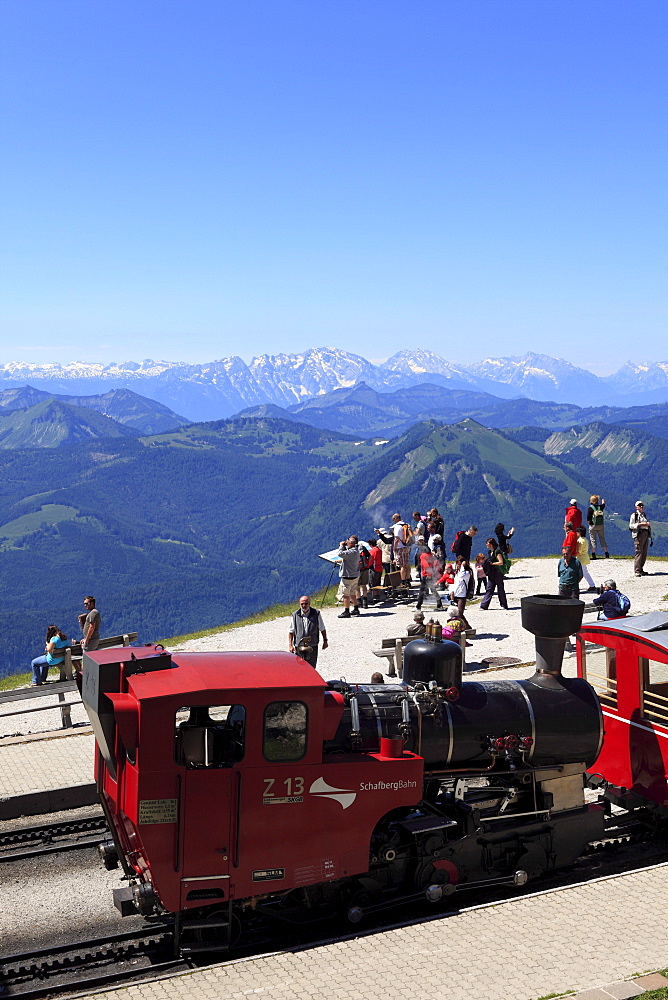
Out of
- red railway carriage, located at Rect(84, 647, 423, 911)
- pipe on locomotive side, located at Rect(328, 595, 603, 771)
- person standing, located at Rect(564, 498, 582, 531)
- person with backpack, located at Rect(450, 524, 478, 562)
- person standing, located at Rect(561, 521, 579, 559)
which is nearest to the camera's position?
red railway carriage, located at Rect(84, 647, 423, 911)

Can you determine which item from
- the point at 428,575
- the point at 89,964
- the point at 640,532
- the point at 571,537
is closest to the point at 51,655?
the point at 89,964

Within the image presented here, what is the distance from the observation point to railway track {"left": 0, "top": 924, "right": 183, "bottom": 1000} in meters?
9.19

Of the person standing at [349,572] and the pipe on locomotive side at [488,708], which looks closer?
the pipe on locomotive side at [488,708]

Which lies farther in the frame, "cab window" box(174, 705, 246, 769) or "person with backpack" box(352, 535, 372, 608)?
"person with backpack" box(352, 535, 372, 608)

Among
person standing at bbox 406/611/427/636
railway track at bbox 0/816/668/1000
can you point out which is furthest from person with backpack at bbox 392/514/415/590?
railway track at bbox 0/816/668/1000

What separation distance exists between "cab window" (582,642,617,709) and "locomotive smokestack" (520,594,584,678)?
121 cm

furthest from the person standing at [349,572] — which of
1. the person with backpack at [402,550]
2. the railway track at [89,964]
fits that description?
the railway track at [89,964]

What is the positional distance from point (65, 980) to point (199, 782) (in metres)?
2.60

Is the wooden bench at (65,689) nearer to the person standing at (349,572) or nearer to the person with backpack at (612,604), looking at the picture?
the person standing at (349,572)

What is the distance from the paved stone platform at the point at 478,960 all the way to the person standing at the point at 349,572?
14.9 m

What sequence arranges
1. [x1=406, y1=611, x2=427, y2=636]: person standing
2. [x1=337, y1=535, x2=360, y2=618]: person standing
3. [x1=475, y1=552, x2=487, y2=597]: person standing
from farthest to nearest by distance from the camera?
[x1=475, y1=552, x2=487, y2=597]: person standing, [x1=337, y1=535, x2=360, y2=618]: person standing, [x1=406, y1=611, x2=427, y2=636]: person standing

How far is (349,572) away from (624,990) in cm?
1701

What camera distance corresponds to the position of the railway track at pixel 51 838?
40.3ft

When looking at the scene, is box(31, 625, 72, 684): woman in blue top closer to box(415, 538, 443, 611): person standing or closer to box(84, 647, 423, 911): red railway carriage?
box(84, 647, 423, 911): red railway carriage
